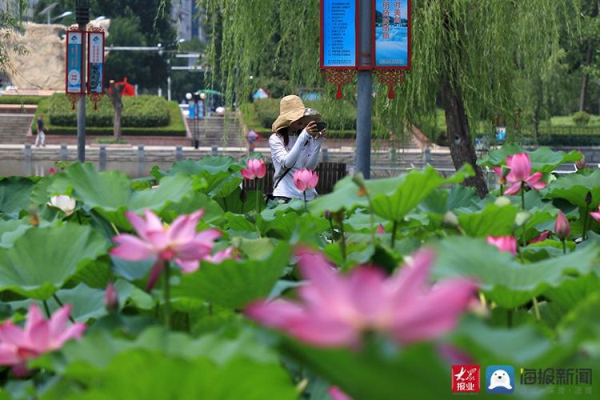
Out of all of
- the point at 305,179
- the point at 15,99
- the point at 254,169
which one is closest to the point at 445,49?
the point at 254,169

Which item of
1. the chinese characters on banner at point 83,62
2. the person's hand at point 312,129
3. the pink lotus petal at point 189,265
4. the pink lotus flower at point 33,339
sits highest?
the chinese characters on banner at point 83,62

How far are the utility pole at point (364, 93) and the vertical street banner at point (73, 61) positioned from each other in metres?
9.00

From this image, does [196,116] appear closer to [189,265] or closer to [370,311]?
[189,265]

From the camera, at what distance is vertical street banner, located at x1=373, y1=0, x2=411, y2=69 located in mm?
6652

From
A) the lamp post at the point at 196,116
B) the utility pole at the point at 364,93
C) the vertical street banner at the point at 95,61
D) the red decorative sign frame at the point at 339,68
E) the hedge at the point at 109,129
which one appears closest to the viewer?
the utility pole at the point at 364,93

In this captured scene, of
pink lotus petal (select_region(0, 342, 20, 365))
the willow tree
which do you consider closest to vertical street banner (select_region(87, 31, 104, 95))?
the willow tree

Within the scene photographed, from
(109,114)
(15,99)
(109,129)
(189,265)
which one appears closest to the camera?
(189,265)

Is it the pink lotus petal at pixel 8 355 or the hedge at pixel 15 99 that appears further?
the hedge at pixel 15 99

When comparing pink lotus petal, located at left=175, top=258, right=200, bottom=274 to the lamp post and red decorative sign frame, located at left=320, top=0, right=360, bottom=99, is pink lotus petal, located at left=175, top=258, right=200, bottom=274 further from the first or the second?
the lamp post

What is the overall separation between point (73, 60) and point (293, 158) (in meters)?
10.3

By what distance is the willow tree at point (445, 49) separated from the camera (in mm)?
8086

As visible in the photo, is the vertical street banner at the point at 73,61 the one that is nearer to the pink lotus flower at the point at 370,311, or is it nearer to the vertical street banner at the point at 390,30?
the vertical street banner at the point at 390,30

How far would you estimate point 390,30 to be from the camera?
6.66m

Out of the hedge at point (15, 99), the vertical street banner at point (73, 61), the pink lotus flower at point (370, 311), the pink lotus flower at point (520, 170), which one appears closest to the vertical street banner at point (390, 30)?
the pink lotus flower at point (520, 170)
